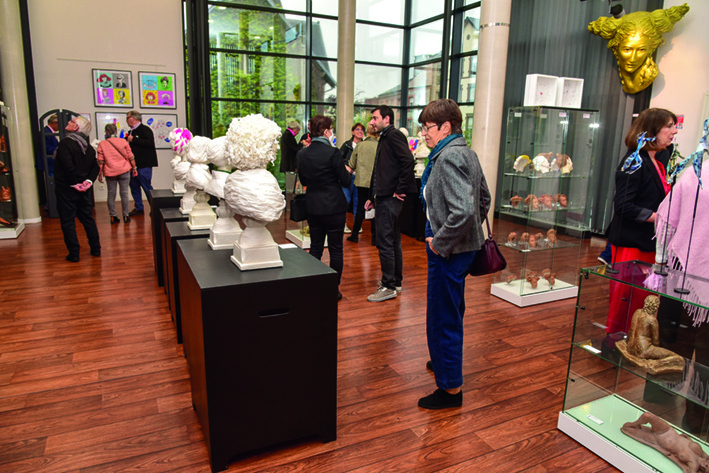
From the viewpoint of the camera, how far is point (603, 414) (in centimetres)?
247

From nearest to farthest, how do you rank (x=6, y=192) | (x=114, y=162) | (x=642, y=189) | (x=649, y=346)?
(x=649, y=346)
(x=642, y=189)
(x=6, y=192)
(x=114, y=162)

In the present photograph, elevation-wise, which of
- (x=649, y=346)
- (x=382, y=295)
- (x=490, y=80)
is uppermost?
(x=490, y=80)

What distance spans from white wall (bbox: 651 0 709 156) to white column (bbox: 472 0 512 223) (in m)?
2.43

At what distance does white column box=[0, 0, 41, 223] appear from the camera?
717cm

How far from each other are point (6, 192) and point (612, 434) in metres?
7.95

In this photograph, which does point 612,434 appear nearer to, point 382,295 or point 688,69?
point 382,295

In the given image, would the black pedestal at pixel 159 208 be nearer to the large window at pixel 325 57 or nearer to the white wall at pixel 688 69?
the large window at pixel 325 57

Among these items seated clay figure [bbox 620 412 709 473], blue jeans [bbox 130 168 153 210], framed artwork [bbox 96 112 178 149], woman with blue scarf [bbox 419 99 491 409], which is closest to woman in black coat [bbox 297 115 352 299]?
woman with blue scarf [bbox 419 99 491 409]

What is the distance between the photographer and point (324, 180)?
4094 mm

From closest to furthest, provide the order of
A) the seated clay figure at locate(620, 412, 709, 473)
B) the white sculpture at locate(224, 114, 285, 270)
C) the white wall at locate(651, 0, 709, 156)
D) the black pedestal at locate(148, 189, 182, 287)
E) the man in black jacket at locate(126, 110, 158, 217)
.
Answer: the seated clay figure at locate(620, 412, 709, 473) < the white sculpture at locate(224, 114, 285, 270) < the black pedestal at locate(148, 189, 182, 287) < the white wall at locate(651, 0, 709, 156) < the man in black jacket at locate(126, 110, 158, 217)

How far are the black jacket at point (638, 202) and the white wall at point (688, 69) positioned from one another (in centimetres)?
404

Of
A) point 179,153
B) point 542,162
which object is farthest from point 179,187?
point 542,162

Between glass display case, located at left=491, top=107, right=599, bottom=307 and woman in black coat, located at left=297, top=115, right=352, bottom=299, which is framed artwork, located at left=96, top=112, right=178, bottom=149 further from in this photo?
glass display case, located at left=491, top=107, right=599, bottom=307

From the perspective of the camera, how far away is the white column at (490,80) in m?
5.76
